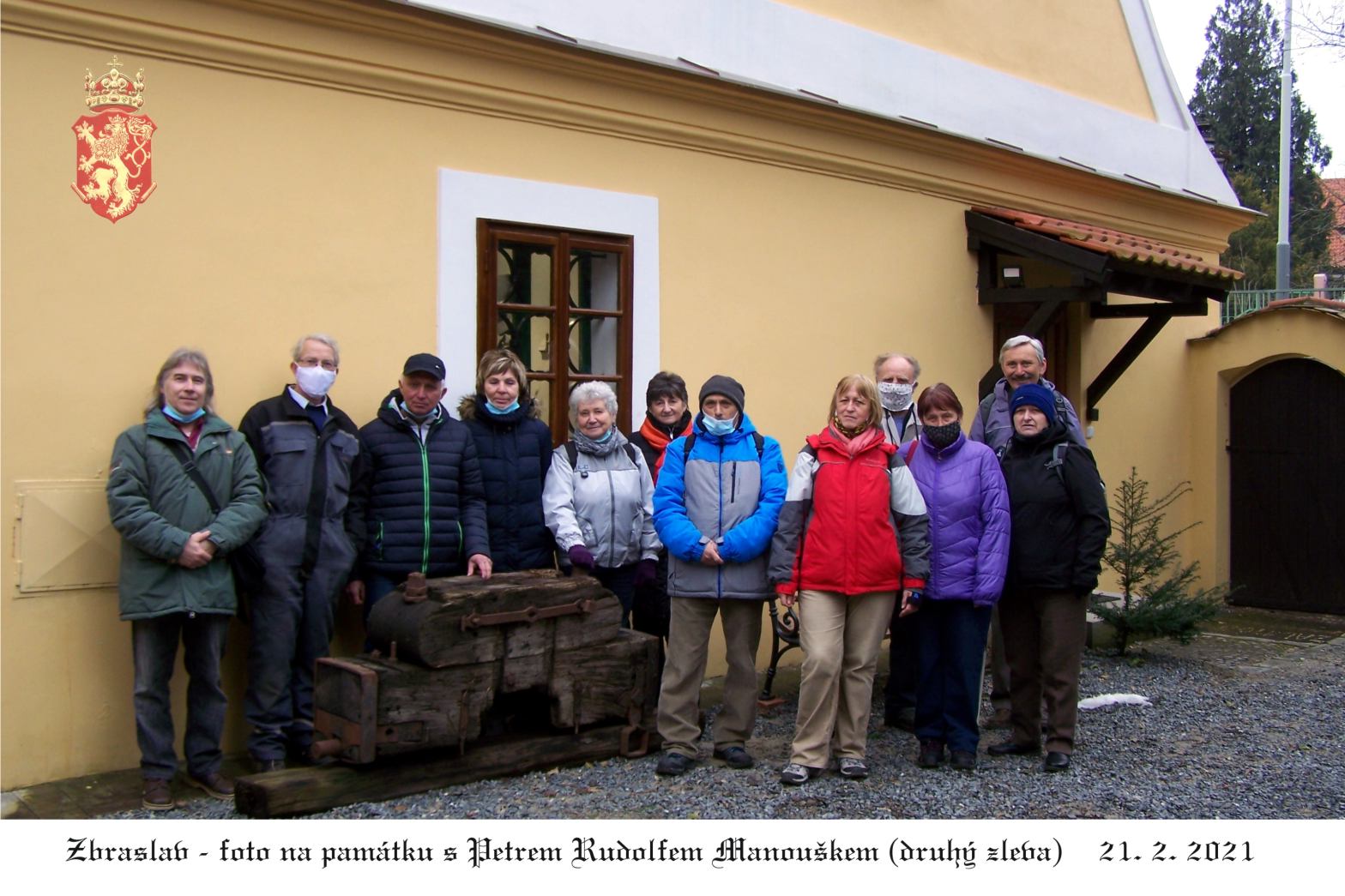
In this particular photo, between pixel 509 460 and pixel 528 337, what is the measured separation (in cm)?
96

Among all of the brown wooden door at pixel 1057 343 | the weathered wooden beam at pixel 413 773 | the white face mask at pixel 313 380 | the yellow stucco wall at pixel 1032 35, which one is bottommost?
the weathered wooden beam at pixel 413 773

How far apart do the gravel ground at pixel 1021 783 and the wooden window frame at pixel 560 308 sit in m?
1.86

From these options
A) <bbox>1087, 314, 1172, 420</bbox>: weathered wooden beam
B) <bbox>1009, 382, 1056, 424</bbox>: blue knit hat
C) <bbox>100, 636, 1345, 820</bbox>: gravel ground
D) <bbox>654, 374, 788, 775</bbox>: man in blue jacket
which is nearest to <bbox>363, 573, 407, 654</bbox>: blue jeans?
<bbox>100, 636, 1345, 820</bbox>: gravel ground

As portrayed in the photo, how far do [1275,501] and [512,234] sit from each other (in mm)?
7198

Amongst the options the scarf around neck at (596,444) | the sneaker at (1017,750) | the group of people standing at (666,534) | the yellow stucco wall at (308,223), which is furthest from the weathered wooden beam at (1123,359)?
the scarf around neck at (596,444)

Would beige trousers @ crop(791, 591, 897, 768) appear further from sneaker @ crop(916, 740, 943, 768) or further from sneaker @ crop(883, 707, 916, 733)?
sneaker @ crop(883, 707, 916, 733)

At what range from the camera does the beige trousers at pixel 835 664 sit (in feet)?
16.6

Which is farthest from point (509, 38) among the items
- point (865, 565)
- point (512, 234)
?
point (865, 565)

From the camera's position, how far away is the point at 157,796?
15.1ft

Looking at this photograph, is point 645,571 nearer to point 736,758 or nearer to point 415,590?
point 736,758

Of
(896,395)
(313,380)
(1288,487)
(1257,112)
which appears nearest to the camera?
(313,380)

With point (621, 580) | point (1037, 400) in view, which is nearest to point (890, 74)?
point (1037, 400)

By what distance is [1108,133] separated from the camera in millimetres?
9922

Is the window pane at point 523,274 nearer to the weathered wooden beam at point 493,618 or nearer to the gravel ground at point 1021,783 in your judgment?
the weathered wooden beam at point 493,618
